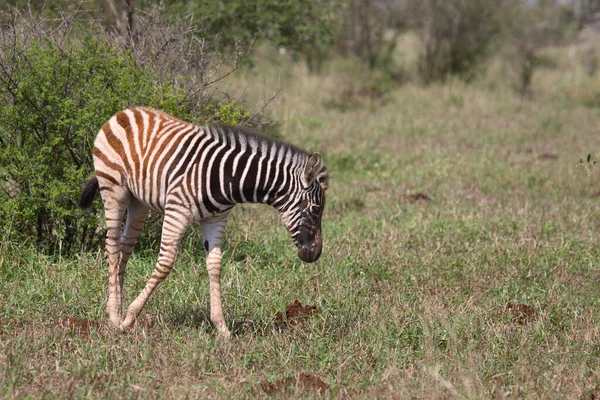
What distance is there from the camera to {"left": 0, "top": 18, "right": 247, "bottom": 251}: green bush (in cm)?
688

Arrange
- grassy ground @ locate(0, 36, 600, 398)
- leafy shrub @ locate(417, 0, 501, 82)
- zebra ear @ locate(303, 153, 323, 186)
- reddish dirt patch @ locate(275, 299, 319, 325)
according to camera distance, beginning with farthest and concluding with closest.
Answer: leafy shrub @ locate(417, 0, 501, 82)
reddish dirt patch @ locate(275, 299, 319, 325)
zebra ear @ locate(303, 153, 323, 186)
grassy ground @ locate(0, 36, 600, 398)

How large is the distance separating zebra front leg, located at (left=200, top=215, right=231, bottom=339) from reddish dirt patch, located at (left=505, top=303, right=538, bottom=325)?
2173 millimetres

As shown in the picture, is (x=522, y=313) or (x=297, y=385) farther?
(x=522, y=313)

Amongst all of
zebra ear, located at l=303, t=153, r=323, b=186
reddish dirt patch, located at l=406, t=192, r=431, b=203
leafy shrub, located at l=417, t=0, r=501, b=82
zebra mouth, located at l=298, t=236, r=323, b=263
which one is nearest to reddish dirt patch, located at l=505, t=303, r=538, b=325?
zebra mouth, located at l=298, t=236, r=323, b=263

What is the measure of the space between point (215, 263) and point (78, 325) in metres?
1.03

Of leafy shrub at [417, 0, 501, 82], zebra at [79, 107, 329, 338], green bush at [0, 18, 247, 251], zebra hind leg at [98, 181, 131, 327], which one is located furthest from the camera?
leafy shrub at [417, 0, 501, 82]

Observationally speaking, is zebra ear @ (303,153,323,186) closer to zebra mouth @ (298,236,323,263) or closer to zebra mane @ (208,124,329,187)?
zebra mane @ (208,124,329,187)

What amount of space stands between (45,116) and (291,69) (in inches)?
591

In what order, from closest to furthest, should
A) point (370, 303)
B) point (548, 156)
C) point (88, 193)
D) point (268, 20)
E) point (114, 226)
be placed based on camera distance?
1. point (114, 226)
2. point (88, 193)
3. point (370, 303)
4. point (268, 20)
5. point (548, 156)

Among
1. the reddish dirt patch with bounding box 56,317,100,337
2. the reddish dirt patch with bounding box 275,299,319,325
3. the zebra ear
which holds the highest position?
the zebra ear

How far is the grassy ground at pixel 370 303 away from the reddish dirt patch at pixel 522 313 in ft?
0.07

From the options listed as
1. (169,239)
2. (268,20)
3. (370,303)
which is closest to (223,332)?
(169,239)

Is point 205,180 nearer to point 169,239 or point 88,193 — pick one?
point 169,239

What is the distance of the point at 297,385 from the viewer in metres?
4.75
